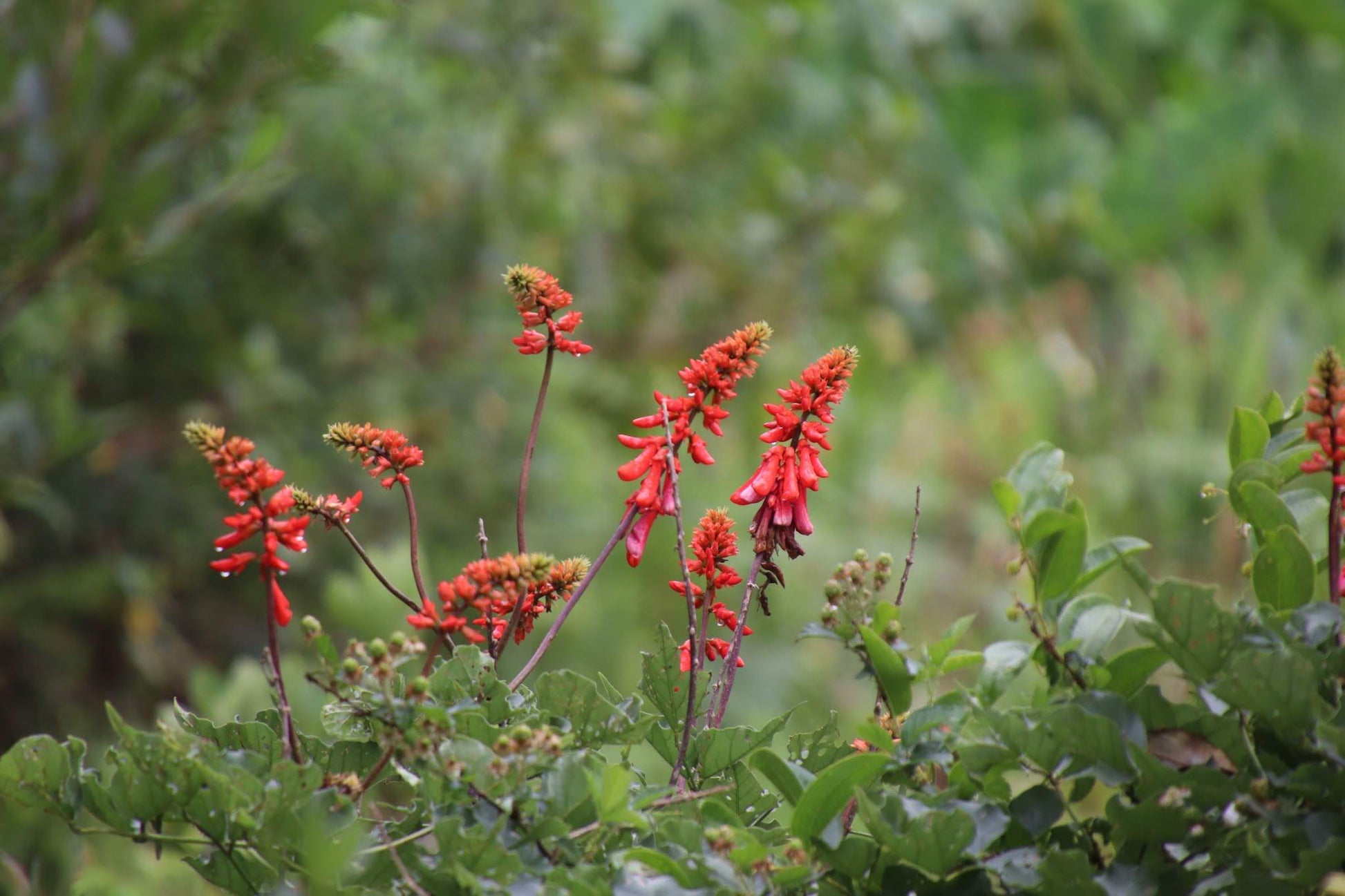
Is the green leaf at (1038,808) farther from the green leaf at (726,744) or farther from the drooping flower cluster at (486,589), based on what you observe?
the drooping flower cluster at (486,589)

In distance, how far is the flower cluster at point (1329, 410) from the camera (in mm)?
562

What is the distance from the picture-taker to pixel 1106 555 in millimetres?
661

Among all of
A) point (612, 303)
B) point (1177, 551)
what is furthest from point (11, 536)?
point (1177, 551)

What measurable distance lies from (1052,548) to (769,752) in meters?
0.19

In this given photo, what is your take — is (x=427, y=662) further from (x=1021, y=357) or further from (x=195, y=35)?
(x=1021, y=357)

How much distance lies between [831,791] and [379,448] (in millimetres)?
298

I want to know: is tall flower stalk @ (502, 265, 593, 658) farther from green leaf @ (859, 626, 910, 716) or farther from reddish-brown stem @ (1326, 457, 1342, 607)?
reddish-brown stem @ (1326, 457, 1342, 607)

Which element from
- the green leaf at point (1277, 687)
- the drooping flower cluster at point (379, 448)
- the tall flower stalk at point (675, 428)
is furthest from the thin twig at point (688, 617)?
the green leaf at point (1277, 687)

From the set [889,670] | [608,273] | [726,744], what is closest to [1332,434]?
[889,670]

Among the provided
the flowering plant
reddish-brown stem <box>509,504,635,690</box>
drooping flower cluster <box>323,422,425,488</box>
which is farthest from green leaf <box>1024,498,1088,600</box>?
drooping flower cluster <box>323,422,425,488</box>

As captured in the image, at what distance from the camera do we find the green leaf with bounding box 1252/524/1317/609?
0.57 m

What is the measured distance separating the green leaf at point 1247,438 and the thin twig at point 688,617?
289 mm

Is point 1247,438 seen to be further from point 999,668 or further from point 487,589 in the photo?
point 487,589

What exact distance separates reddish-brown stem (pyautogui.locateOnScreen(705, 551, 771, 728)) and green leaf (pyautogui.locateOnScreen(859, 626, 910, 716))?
69 mm
